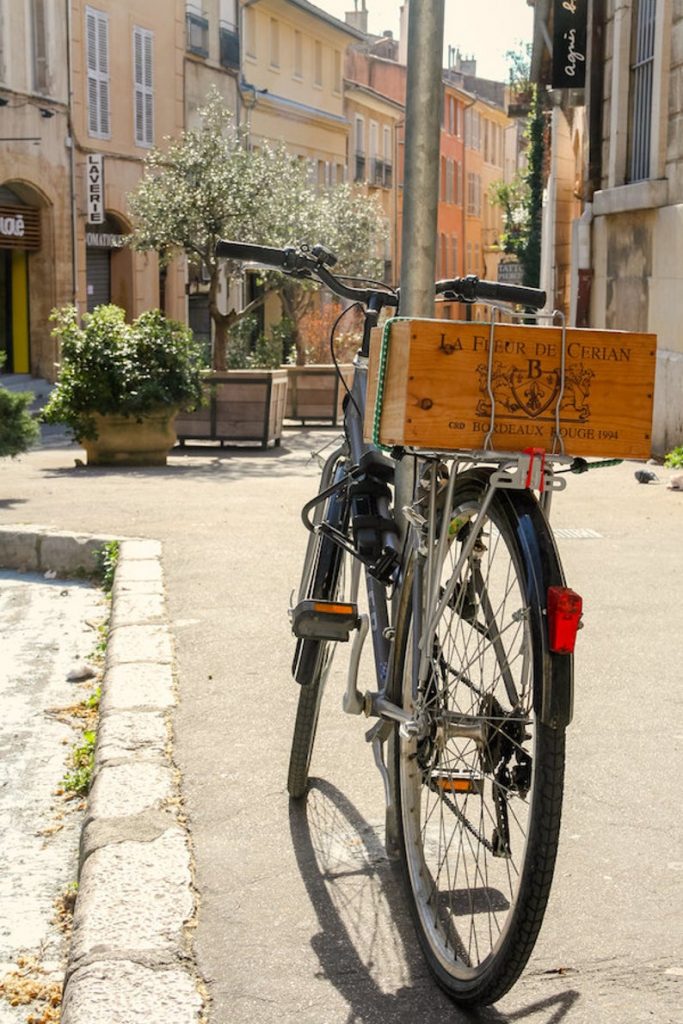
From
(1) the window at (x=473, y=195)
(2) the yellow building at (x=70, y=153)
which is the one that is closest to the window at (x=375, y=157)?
(2) the yellow building at (x=70, y=153)

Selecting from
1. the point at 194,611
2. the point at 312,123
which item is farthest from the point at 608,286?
the point at 312,123

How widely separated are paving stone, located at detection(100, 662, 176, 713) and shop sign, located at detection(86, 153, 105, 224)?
26037 millimetres

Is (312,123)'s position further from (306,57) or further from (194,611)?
(194,611)

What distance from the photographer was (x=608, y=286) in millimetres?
17625

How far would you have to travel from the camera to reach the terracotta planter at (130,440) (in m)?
15.3

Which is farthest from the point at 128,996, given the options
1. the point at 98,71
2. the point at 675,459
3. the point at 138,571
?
the point at 98,71

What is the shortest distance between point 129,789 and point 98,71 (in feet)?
97.6

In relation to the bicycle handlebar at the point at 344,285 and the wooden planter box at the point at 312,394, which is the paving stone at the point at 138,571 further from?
the wooden planter box at the point at 312,394

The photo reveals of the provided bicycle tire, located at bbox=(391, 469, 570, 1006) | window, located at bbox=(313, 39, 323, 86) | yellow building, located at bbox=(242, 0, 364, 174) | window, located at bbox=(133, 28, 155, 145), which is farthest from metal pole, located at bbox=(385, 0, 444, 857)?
window, located at bbox=(313, 39, 323, 86)

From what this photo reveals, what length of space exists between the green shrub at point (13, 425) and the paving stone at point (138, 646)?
528 centimetres

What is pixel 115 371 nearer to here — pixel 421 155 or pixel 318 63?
pixel 421 155

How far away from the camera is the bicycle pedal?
3895mm

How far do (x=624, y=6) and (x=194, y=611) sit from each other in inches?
463

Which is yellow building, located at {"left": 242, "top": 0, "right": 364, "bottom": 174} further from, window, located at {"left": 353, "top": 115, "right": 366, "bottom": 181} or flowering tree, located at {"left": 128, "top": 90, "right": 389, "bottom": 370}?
flowering tree, located at {"left": 128, "top": 90, "right": 389, "bottom": 370}
